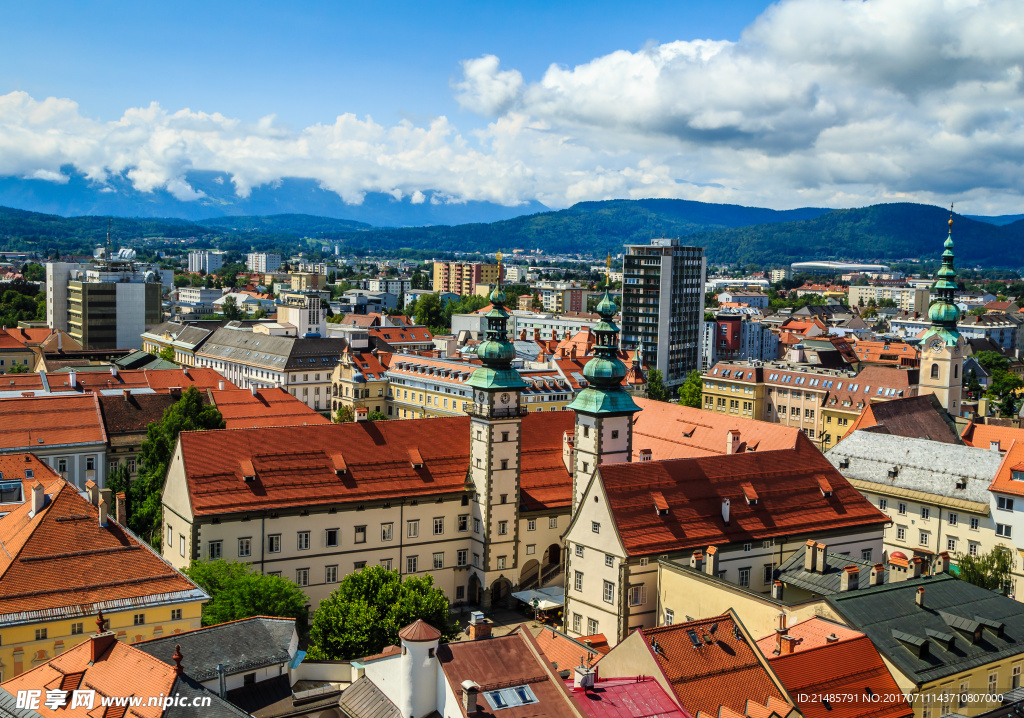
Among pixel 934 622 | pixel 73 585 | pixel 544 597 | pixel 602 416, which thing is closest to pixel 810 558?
pixel 934 622

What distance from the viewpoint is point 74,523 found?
48.8m

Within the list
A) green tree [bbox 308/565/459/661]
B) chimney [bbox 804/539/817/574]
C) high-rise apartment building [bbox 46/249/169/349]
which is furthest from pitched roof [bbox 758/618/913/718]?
high-rise apartment building [bbox 46/249/169/349]

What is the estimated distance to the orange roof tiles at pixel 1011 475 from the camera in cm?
6650

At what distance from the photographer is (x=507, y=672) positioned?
33.4 meters

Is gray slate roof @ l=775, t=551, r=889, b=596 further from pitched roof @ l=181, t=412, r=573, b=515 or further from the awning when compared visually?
pitched roof @ l=181, t=412, r=573, b=515

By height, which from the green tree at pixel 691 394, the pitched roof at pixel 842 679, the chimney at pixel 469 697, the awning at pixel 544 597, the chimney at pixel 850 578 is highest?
the chimney at pixel 469 697

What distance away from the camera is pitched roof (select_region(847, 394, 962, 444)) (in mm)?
87375

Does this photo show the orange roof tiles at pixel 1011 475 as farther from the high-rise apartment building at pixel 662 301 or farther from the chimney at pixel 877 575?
the high-rise apartment building at pixel 662 301

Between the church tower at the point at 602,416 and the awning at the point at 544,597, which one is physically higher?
the church tower at the point at 602,416

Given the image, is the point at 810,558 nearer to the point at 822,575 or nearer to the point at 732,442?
the point at 822,575

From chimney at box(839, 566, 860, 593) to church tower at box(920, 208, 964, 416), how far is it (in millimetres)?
62409

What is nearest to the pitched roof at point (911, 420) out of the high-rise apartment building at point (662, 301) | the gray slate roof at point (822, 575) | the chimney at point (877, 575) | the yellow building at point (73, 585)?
the gray slate roof at point (822, 575)

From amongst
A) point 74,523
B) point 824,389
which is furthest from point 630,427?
point 824,389

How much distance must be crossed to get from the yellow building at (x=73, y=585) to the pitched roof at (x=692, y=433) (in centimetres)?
3867
